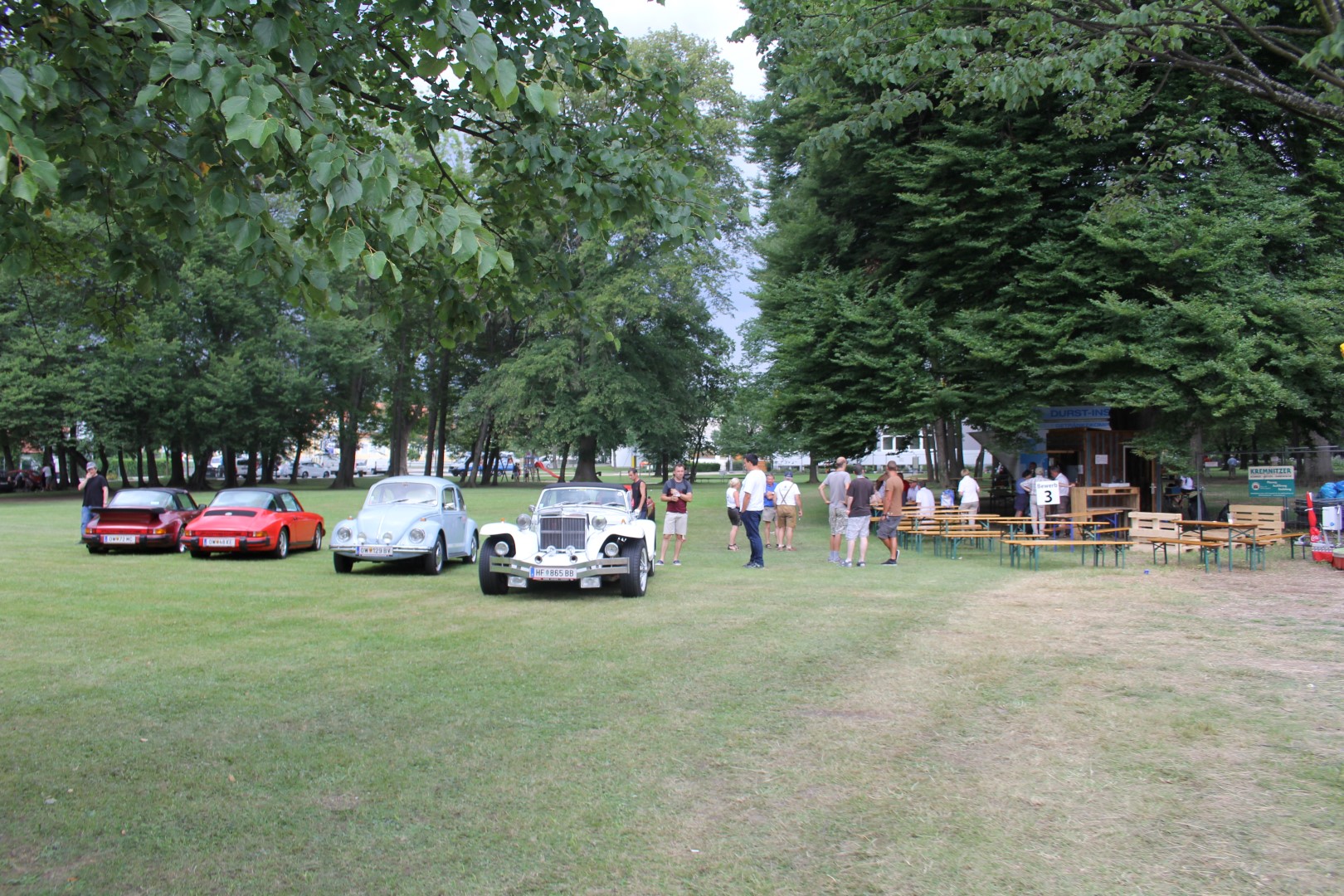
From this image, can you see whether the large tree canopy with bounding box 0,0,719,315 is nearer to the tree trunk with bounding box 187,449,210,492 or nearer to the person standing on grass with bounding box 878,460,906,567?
the person standing on grass with bounding box 878,460,906,567

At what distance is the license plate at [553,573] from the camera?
11312mm

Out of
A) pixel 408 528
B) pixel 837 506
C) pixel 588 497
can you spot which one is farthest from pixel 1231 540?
pixel 408 528

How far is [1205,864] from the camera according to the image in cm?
387

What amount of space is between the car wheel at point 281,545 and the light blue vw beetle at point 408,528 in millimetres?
2141

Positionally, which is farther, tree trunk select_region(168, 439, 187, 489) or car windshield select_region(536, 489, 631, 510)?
tree trunk select_region(168, 439, 187, 489)

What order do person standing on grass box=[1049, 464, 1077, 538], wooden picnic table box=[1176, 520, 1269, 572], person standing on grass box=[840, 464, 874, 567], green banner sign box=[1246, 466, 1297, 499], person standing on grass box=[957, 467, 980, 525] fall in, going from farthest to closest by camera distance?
1. person standing on grass box=[1049, 464, 1077, 538]
2. person standing on grass box=[957, 467, 980, 525]
3. green banner sign box=[1246, 466, 1297, 499]
4. person standing on grass box=[840, 464, 874, 567]
5. wooden picnic table box=[1176, 520, 1269, 572]

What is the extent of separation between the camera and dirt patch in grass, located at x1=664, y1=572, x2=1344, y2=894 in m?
3.86

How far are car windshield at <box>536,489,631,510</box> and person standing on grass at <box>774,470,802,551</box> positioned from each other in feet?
18.4

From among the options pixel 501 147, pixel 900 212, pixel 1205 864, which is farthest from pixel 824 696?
pixel 900 212

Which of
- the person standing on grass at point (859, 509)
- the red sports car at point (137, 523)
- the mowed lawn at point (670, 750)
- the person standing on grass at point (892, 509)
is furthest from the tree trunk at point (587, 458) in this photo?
the mowed lawn at point (670, 750)

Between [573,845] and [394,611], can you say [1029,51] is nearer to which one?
[394,611]

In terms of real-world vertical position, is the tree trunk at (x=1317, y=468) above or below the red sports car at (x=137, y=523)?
above

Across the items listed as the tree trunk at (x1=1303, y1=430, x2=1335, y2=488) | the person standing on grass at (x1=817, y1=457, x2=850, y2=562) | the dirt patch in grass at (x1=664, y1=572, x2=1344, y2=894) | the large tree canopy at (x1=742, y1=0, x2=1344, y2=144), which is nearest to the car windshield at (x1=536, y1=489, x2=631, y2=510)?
the person standing on grass at (x1=817, y1=457, x2=850, y2=562)

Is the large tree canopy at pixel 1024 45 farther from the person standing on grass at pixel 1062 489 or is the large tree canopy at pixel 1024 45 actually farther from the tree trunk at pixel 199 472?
the tree trunk at pixel 199 472
